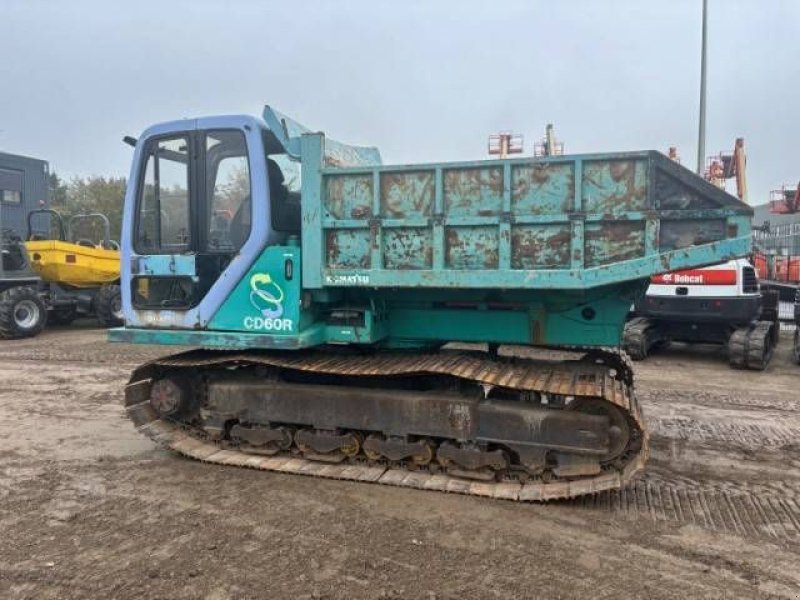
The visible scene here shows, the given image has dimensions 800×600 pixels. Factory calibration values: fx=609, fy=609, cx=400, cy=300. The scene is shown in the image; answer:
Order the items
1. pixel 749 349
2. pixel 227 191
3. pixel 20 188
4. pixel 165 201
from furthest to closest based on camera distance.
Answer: pixel 20 188 < pixel 749 349 < pixel 165 201 < pixel 227 191

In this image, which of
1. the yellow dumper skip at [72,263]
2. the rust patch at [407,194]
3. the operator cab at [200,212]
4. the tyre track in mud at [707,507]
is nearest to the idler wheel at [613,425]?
the tyre track in mud at [707,507]

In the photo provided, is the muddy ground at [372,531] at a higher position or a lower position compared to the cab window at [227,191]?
lower

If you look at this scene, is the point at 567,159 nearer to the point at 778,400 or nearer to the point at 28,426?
the point at 778,400

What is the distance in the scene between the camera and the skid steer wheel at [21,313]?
1302cm

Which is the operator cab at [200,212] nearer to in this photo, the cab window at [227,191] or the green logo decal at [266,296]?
the cab window at [227,191]

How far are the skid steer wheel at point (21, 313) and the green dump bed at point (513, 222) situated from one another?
448 inches

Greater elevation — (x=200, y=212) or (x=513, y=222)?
(x=200, y=212)

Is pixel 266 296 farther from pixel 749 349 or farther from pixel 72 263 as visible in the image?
pixel 72 263

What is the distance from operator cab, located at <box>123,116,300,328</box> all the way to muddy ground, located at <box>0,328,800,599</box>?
1.43 m

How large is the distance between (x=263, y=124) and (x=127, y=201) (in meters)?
1.42

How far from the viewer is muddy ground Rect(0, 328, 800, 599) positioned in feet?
Result: 10.6

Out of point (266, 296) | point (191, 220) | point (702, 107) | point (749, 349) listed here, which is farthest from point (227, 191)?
point (702, 107)

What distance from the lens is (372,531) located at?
3.84 meters

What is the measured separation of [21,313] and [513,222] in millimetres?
13025
